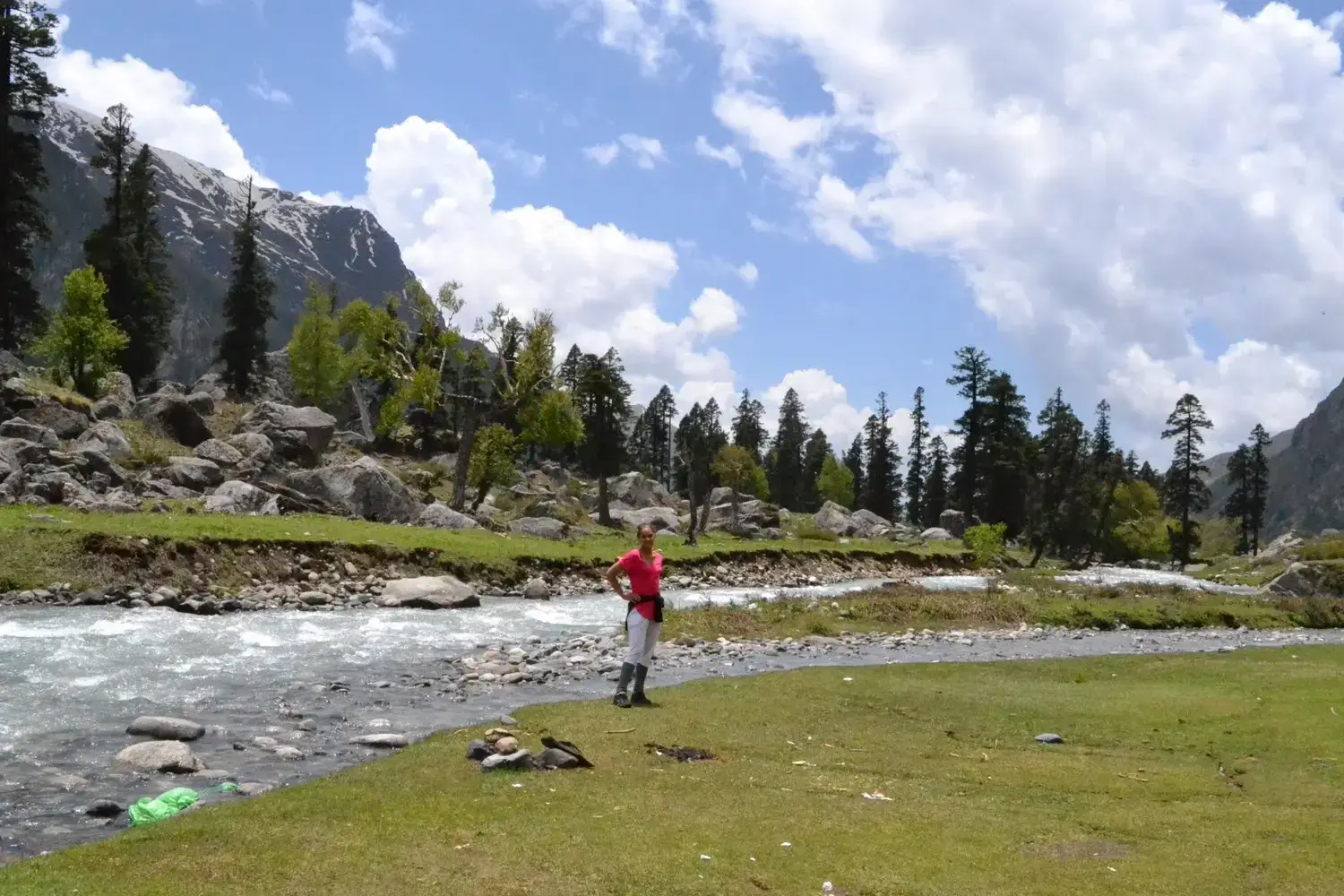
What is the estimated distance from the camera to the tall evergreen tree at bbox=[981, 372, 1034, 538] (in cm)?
10144

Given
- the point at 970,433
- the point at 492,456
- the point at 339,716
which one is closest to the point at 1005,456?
the point at 970,433

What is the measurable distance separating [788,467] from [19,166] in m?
111

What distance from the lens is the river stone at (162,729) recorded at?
39.2 feet

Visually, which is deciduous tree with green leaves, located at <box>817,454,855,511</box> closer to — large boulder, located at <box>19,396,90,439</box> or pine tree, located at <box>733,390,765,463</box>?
pine tree, located at <box>733,390,765,463</box>

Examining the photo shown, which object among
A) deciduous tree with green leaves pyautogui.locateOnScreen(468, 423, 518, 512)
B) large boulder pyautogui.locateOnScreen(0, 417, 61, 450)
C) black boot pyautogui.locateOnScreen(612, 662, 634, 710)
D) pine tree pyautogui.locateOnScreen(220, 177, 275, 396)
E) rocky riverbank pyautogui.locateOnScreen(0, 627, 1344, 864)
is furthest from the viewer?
pine tree pyautogui.locateOnScreen(220, 177, 275, 396)

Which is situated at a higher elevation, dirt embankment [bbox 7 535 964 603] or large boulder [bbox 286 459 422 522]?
large boulder [bbox 286 459 422 522]

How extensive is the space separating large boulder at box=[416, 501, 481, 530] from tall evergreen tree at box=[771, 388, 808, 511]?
102030 millimetres

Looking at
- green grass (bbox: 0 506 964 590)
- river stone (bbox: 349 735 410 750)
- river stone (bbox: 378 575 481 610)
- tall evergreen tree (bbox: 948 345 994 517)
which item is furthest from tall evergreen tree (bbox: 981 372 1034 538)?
river stone (bbox: 349 735 410 750)

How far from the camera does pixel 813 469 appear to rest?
149750mm

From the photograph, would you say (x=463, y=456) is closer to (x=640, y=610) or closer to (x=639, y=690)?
(x=640, y=610)

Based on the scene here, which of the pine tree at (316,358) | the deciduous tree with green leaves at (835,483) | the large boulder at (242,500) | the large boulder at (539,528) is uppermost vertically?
the pine tree at (316,358)

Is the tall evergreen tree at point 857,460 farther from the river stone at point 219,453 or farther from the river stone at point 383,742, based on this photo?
the river stone at point 383,742

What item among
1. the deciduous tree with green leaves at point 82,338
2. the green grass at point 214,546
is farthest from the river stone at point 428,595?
the deciduous tree with green leaves at point 82,338

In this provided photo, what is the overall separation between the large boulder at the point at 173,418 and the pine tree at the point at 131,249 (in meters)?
18.6
